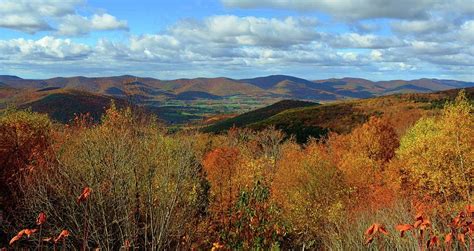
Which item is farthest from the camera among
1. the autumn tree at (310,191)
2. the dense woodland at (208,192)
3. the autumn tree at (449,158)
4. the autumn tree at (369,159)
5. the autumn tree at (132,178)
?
the autumn tree at (369,159)

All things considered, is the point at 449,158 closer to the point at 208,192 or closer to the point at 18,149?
the point at 208,192

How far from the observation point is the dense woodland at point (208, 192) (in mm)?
13547

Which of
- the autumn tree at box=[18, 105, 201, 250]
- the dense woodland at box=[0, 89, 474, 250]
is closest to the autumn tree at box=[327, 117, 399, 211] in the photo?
the dense woodland at box=[0, 89, 474, 250]

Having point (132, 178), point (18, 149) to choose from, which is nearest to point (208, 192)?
point (132, 178)

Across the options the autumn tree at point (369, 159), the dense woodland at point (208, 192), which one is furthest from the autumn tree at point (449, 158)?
the autumn tree at point (369, 159)

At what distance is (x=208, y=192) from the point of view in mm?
32750

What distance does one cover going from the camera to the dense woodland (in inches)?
533

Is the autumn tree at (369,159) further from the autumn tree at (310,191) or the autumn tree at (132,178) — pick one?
the autumn tree at (132,178)

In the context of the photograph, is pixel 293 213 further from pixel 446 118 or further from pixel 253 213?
pixel 253 213

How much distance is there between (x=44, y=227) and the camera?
22141mm

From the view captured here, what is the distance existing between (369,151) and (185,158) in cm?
6631

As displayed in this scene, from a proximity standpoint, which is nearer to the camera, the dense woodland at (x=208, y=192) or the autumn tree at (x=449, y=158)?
the dense woodland at (x=208, y=192)

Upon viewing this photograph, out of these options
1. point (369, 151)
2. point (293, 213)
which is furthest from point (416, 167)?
point (369, 151)

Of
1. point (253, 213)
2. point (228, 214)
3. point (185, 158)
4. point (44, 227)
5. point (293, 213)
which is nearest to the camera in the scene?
point (253, 213)
